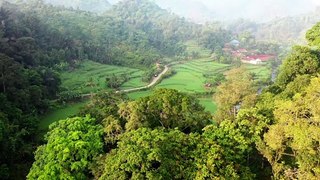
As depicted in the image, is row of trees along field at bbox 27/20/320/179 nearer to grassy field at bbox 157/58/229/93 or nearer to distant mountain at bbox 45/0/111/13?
grassy field at bbox 157/58/229/93

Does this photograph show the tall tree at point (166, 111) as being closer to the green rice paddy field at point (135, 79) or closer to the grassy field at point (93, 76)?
the green rice paddy field at point (135, 79)

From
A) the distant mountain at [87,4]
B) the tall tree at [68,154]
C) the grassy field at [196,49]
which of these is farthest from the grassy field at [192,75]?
the distant mountain at [87,4]

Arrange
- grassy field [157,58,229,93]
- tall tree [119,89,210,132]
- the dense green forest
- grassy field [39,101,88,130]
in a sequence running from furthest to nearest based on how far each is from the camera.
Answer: grassy field [157,58,229,93]
grassy field [39,101,88,130]
tall tree [119,89,210,132]
the dense green forest

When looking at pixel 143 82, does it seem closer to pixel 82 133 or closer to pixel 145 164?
pixel 82 133

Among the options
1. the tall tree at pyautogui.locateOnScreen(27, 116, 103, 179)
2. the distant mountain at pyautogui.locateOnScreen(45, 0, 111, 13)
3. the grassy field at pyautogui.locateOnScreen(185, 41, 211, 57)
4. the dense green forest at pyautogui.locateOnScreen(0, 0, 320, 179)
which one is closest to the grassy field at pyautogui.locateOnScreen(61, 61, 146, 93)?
the dense green forest at pyautogui.locateOnScreen(0, 0, 320, 179)

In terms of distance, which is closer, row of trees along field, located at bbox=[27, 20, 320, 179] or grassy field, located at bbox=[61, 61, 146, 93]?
row of trees along field, located at bbox=[27, 20, 320, 179]

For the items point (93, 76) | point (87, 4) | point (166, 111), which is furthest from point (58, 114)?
point (87, 4)
